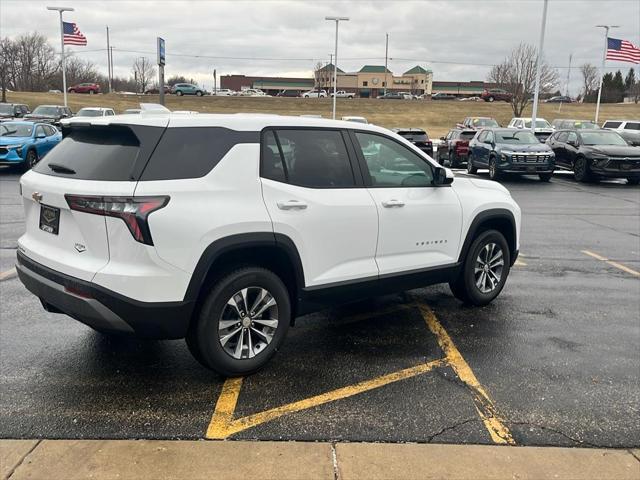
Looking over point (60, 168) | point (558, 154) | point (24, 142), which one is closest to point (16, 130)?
point (24, 142)

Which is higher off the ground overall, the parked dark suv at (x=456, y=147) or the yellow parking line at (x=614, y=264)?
the parked dark suv at (x=456, y=147)

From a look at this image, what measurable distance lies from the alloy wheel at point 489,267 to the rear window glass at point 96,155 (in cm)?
335

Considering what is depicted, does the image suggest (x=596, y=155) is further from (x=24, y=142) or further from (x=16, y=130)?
(x=16, y=130)

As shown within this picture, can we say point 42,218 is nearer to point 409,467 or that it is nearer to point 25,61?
point 409,467

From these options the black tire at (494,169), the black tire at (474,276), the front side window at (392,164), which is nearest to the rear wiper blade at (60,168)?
the front side window at (392,164)

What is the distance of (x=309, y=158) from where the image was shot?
4.07m

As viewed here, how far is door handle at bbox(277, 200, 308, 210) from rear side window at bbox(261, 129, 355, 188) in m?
0.16

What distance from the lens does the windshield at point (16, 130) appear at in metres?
17.2

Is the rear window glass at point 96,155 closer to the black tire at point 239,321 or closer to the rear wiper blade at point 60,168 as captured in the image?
the rear wiper blade at point 60,168

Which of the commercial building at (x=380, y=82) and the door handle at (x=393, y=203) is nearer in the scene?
the door handle at (x=393, y=203)

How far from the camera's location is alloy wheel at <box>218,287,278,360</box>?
3.70 metres

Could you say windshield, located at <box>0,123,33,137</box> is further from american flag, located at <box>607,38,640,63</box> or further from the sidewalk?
american flag, located at <box>607,38,640,63</box>

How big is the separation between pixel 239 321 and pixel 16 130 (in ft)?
54.8

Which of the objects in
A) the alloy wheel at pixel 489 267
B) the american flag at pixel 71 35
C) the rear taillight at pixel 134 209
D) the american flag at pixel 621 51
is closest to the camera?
the rear taillight at pixel 134 209
